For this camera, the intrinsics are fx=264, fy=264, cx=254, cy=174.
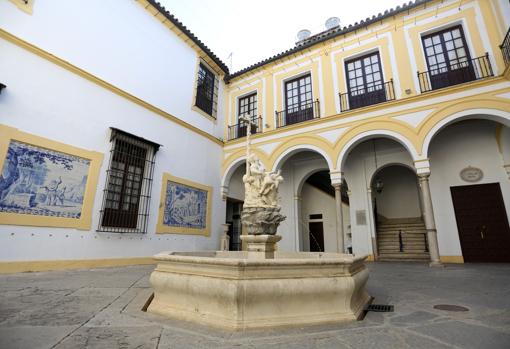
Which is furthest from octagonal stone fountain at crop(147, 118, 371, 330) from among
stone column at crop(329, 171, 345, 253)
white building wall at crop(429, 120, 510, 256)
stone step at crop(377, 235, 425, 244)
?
stone step at crop(377, 235, 425, 244)

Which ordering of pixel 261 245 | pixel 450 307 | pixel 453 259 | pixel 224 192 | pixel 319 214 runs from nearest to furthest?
pixel 450 307
pixel 261 245
pixel 453 259
pixel 224 192
pixel 319 214

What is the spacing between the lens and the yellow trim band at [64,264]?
499 cm

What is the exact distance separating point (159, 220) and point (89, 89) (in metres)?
4.04

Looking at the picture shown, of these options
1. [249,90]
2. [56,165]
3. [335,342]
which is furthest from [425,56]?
[56,165]

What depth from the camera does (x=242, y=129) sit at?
1135 centimetres

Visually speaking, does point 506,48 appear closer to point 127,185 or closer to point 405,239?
point 405,239

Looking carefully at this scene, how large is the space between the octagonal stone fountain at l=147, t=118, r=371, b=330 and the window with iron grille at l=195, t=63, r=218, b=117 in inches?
344

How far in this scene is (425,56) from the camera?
8312 millimetres

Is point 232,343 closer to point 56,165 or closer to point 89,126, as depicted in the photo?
point 56,165

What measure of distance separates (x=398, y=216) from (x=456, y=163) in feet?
13.0

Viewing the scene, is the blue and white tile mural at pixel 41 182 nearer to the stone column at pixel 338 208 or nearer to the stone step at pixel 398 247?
the stone column at pixel 338 208

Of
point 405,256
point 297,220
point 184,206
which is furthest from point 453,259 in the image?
point 184,206

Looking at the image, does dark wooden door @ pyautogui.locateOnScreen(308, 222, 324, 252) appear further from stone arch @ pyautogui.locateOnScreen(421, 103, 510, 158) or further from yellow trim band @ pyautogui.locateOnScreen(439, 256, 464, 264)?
stone arch @ pyautogui.locateOnScreen(421, 103, 510, 158)

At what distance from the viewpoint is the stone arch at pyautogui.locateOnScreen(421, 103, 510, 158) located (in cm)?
674
